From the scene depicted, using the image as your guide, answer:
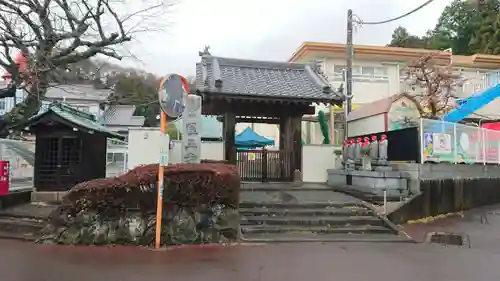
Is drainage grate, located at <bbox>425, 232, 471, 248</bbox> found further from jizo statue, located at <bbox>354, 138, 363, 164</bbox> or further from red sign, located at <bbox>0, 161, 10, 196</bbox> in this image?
red sign, located at <bbox>0, 161, 10, 196</bbox>

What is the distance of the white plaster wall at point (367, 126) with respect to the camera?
17.6 meters

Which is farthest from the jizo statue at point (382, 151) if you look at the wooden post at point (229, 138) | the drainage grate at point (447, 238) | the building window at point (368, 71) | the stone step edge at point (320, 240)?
the building window at point (368, 71)

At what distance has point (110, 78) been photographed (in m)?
25.3

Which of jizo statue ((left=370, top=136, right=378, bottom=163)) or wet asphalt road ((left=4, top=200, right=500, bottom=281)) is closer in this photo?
wet asphalt road ((left=4, top=200, right=500, bottom=281))

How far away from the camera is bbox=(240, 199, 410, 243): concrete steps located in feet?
28.7

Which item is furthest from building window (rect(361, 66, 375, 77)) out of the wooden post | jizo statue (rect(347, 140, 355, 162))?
the wooden post

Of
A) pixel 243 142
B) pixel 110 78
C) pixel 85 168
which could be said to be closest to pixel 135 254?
pixel 85 168

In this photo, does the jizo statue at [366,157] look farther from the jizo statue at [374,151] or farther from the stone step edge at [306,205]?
the stone step edge at [306,205]

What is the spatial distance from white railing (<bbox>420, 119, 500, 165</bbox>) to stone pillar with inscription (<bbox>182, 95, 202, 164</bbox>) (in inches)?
277

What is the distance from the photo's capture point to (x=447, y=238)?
9.19 metres

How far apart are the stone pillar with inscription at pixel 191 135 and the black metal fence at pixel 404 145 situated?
20.8ft

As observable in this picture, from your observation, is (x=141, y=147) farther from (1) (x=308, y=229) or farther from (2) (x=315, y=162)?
(1) (x=308, y=229)

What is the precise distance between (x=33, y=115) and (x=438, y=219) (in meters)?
13.3

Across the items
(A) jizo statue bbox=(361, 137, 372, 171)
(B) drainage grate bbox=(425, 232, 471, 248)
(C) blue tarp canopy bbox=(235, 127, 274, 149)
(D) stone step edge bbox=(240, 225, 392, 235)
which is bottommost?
(B) drainage grate bbox=(425, 232, 471, 248)
